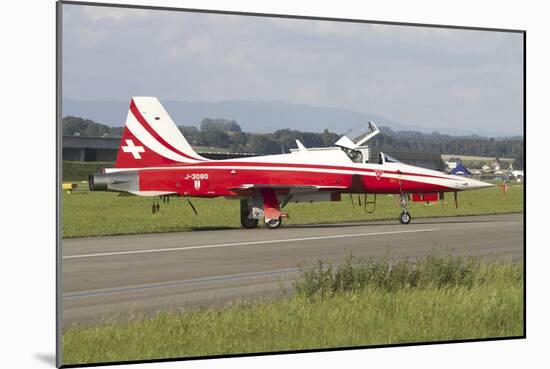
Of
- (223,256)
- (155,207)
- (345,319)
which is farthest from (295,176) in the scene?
(345,319)

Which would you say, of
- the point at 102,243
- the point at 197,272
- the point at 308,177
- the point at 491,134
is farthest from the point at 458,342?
the point at 308,177

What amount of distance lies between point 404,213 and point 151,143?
25.5ft

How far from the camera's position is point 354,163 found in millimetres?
26344

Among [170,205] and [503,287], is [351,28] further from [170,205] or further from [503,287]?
[170,205]

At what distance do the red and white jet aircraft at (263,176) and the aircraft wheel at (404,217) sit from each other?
0.03 m

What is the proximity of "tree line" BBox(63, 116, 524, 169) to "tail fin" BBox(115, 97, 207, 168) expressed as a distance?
63cm

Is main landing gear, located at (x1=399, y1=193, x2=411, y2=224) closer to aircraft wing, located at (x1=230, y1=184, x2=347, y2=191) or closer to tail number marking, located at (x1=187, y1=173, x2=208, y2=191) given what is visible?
aircraft wing, located at (x1=230, y1=184, x2=347, y2=191)

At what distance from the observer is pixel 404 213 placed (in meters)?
26.8

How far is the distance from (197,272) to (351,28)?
16.6 feet

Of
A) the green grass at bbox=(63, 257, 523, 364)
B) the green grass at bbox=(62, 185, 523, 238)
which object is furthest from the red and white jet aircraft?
the green grass at bbox=(63, 257, 523, 364)

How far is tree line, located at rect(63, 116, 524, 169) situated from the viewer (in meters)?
14.9

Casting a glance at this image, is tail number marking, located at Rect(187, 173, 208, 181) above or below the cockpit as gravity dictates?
below

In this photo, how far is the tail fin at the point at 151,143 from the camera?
18484 millimetres

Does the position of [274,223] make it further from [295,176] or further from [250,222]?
[295,176]
